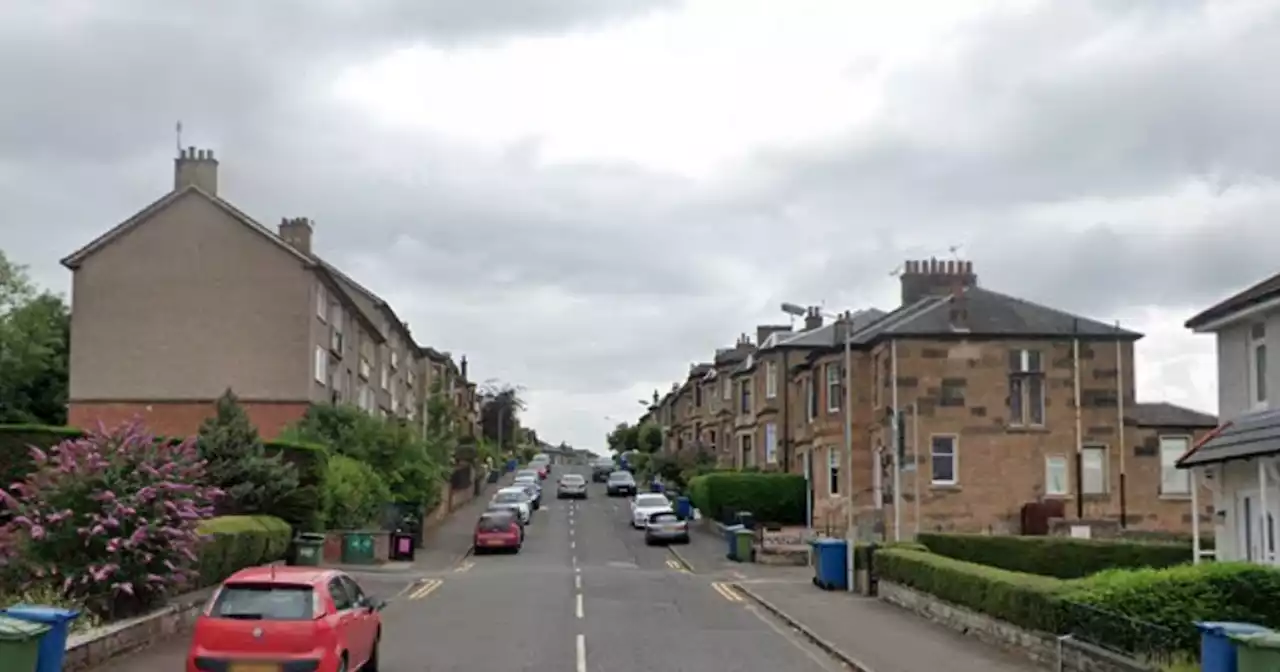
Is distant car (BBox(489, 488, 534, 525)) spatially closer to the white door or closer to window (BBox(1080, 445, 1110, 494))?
window (BBox(1080, 445, 1110, 494))

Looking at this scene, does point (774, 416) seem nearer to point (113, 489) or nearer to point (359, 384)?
point (359, 384)

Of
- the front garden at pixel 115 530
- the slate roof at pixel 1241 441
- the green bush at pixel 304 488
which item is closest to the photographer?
the front garden at pixel 115 530

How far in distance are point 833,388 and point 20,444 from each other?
28826 millimetres

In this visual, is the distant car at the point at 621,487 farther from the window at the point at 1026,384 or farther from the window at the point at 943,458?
the window at the point at 1026,384

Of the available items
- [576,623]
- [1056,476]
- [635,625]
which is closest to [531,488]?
[1056,476]

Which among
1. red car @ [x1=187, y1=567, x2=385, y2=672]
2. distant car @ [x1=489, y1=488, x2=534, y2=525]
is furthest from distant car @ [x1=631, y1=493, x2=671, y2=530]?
red car @ [x1=187, y1=567, x2=385, y2=672]

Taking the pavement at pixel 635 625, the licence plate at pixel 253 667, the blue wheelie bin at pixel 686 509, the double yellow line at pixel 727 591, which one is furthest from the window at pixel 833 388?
the licence plate at pixel 253 667

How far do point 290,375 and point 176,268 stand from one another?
5.15 m

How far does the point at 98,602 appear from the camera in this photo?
2009 centimetres

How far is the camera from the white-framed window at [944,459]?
46.9 metres

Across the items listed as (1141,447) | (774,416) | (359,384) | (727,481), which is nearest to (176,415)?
(359,384)

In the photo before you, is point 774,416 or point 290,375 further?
point 774,416

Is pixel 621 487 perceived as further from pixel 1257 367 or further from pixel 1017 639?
pixel 1017 639

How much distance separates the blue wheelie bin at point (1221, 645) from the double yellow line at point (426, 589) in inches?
849
